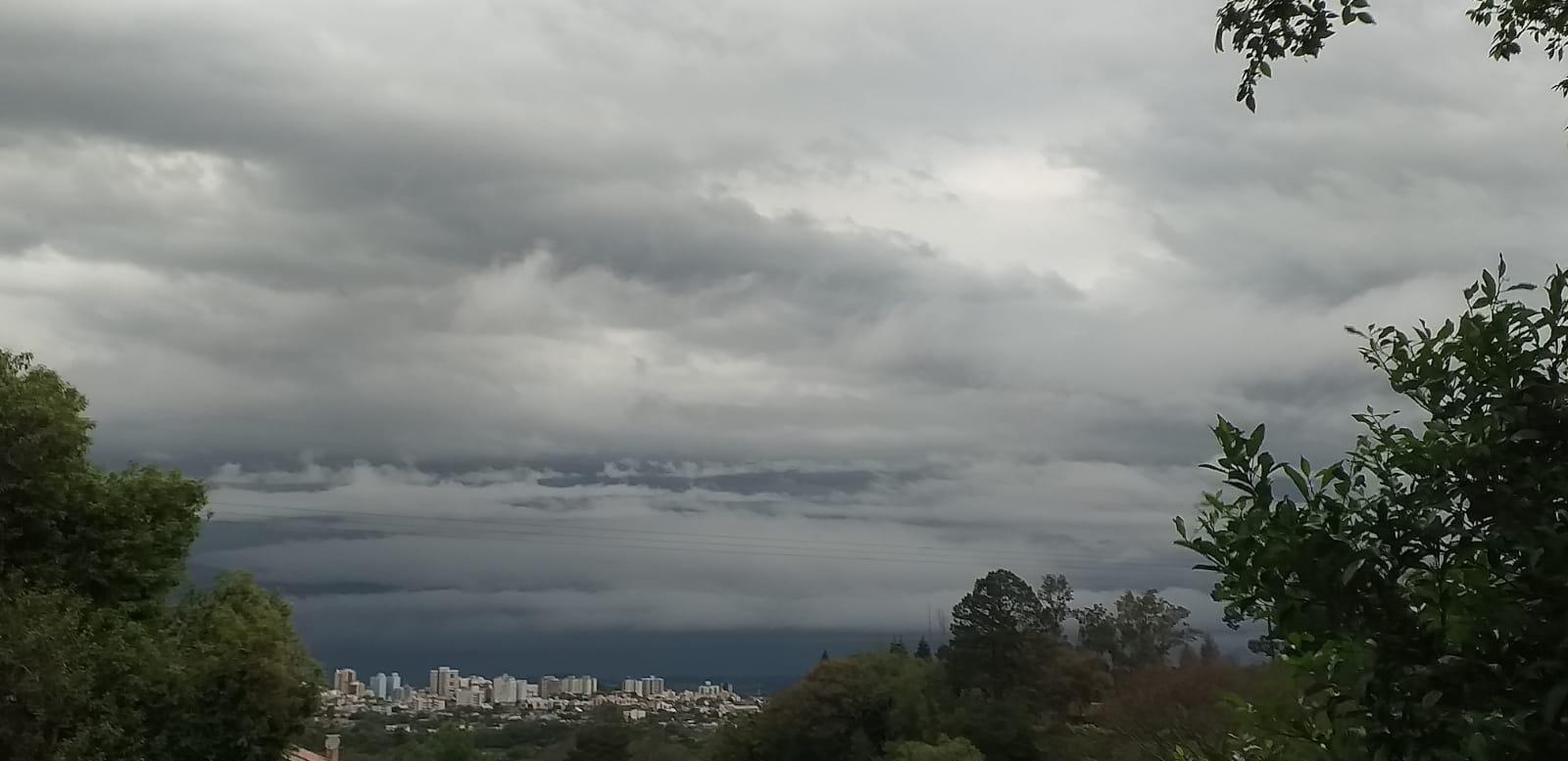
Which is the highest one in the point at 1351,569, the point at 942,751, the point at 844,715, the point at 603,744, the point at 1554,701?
the point at 1351,569

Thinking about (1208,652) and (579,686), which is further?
(579,686)

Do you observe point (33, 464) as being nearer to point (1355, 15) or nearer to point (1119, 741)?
point (1355, 15)

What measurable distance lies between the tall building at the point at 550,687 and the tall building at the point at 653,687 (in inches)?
413

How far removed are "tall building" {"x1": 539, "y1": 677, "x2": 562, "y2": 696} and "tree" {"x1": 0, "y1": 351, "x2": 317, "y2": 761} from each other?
132 metres

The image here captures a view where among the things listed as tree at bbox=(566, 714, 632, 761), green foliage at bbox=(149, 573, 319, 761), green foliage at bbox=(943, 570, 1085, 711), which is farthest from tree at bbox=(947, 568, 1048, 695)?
green foliage at bbox=(149, 573, 319, 761)

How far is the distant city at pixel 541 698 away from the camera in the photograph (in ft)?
348

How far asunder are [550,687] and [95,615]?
464 feet

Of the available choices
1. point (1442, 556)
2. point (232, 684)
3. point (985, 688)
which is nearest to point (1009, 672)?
point (985, 688)

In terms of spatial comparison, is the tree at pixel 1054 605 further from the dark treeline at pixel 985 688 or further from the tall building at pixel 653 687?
the tall building at pixel 653 687

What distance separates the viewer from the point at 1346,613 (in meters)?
3.76

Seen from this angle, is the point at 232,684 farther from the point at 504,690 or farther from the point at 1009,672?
the point at 504,690

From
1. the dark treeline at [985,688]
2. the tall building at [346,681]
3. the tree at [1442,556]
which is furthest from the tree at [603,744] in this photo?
the tree at [1442,556]

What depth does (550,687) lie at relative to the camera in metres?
157

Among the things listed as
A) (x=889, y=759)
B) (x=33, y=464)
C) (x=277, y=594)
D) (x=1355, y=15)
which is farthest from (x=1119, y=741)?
(x=1355, y=15)
